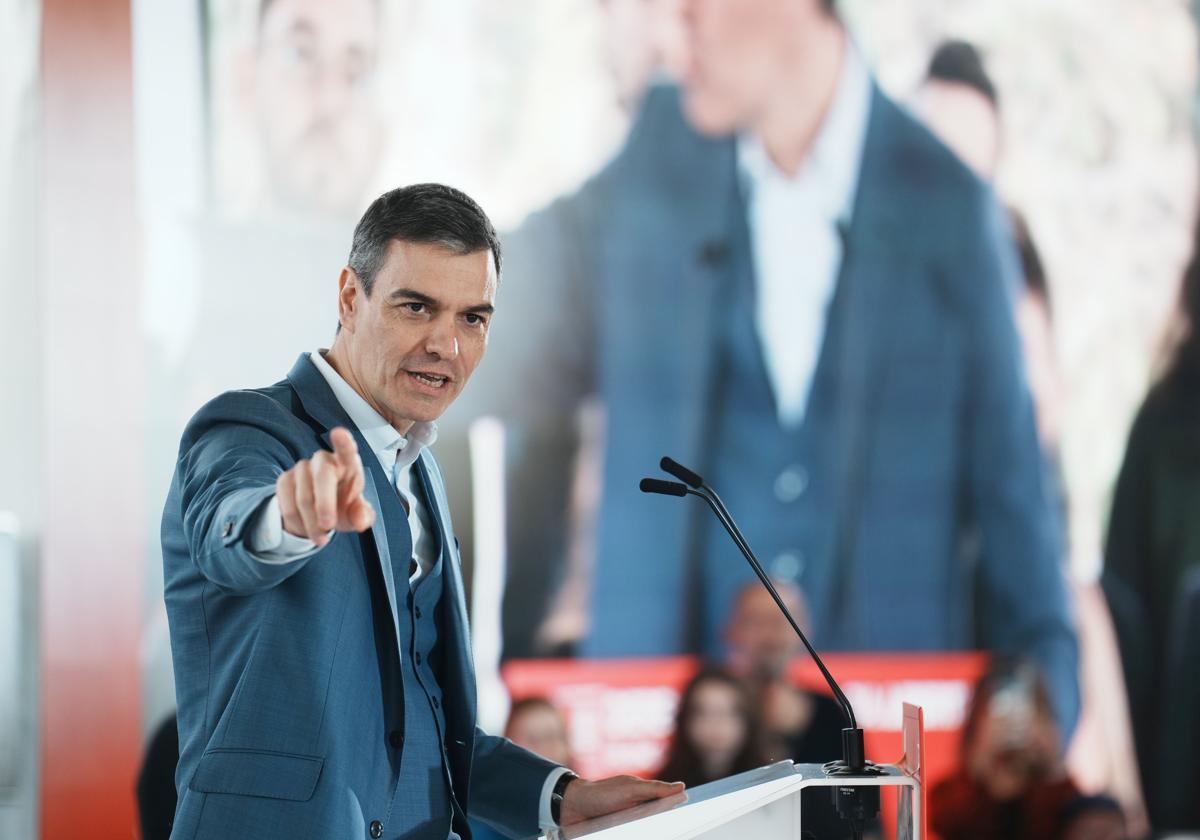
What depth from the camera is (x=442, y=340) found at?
4.91ft

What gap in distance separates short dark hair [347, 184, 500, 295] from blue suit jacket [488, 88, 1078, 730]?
2376 millimetres

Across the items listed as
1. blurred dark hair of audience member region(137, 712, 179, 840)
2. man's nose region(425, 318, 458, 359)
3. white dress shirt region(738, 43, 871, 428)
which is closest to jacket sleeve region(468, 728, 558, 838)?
man's nose region(425, 318, 458, 359)

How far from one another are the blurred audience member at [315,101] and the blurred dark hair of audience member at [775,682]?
5.76ft

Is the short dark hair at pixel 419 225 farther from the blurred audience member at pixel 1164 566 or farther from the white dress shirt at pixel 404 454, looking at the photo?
the blurred audience member at pixel 1164 566

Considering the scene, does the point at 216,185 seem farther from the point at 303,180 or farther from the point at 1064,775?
the point at 1064,775

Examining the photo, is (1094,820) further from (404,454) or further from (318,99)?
(404,454)

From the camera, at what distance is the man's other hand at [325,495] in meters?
1.09

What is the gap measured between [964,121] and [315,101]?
7.17ft

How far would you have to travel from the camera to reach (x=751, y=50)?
165 inches

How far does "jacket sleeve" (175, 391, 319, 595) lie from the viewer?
1.22m

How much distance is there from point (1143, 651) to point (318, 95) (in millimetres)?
3337

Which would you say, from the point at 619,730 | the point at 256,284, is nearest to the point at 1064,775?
the point at 619,730

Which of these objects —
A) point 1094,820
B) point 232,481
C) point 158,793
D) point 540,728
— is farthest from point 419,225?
point 1094,820

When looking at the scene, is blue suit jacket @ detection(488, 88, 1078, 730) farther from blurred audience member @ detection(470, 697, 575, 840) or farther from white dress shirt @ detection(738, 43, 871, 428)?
blurred audience member @ detection(470, 697, 575, 840)
